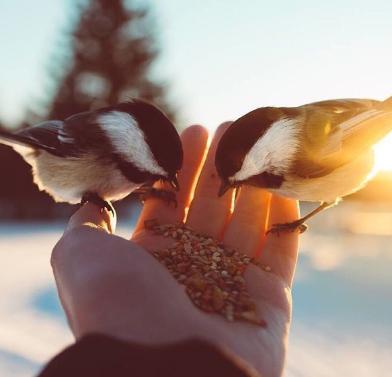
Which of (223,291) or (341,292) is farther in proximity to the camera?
(341,292)

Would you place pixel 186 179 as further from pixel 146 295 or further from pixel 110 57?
pixel 110 57

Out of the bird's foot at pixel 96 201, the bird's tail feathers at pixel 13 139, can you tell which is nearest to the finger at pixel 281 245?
the bird's foot at pixel 96 201

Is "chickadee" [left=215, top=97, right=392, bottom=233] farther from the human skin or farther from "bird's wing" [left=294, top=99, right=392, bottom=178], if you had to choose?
the human skin

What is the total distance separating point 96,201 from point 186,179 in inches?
18.2

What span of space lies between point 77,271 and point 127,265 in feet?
0.43

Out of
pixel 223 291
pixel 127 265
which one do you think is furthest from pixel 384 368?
pixel 127 265

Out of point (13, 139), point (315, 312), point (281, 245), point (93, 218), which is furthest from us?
point (315, 312)

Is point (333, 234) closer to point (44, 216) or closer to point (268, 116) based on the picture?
point (268, 116)

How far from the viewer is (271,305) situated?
1.53 metres

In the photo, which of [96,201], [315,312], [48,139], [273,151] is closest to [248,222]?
[273,151]

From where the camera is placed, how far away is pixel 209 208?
2.14 metres

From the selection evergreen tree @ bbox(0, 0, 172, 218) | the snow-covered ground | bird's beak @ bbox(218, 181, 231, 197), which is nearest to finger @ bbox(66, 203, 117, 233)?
bird's beak @ bbox(218, 181, 231, 197)

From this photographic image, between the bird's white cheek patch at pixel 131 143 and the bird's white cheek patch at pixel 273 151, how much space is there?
0.32 m

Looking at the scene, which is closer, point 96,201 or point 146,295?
point 146,295
